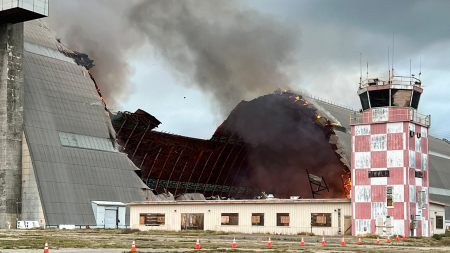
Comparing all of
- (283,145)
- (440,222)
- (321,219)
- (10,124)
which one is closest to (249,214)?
(321,219)

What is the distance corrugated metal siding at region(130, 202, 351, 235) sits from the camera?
63.4 m

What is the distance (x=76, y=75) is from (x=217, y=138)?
28.7 meters

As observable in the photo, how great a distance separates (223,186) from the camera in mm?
115875

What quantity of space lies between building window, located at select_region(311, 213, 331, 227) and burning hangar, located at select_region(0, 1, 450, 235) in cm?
1090

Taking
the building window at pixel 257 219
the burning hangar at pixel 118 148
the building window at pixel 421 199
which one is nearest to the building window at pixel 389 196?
the building window at pixel 421 199

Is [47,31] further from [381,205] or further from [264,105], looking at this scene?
[381,205]

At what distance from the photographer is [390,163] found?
60125 millimetres

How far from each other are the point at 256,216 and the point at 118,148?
81.6 feet

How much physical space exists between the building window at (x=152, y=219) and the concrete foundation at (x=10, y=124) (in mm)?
13313

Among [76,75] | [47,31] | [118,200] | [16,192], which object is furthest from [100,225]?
[47,31]

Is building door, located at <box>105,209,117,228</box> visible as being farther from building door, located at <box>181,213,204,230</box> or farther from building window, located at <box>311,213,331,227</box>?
building window, located at <box>311,213,331,227</box>

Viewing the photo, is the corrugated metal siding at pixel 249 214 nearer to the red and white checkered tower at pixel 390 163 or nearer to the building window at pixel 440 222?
the red and white checkered tower at pixel 390 163

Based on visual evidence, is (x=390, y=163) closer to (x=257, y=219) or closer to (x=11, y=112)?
(x=257, y=219)

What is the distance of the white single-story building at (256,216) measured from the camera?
63213mm
